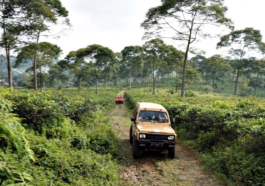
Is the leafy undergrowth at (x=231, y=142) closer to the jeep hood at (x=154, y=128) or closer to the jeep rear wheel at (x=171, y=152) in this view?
the jeep rear wheel at (x=171, y=152)

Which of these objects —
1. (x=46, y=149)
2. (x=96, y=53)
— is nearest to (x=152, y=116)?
(x=46, y=149)

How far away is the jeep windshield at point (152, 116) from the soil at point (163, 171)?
1.39m

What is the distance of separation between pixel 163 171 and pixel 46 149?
3.67 metres

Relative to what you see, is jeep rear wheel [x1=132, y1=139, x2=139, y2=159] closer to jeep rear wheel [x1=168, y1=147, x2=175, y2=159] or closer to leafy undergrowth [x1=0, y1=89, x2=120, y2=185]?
leafy undergrowth [x1=0, y1=89, x2=120, y2=185]

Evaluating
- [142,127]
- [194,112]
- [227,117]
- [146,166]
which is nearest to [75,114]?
[142,127]

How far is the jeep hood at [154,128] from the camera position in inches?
250

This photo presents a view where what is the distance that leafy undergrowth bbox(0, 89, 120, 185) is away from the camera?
2957 mm

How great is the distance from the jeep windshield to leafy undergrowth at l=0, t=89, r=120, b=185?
184cm

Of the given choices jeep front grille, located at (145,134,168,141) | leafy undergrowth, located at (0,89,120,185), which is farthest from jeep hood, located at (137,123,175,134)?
leafy undergrowth, located at (0,89,120,185)

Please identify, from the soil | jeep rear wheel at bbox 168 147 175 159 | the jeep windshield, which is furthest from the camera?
the jeep windshield

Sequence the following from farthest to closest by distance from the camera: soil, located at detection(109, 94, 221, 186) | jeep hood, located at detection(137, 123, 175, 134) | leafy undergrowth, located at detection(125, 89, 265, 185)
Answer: jeep hood, located at detection(137, 123, 175, 134) → soil, located at detection(109, 94, 221, 186) → leafy undergrowth, located at detection(125, 89, 265, 185)

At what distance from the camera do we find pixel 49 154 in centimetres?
412

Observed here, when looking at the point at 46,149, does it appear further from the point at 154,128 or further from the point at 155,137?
the point at 154,128

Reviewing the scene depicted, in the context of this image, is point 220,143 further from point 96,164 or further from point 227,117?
point 96,164
